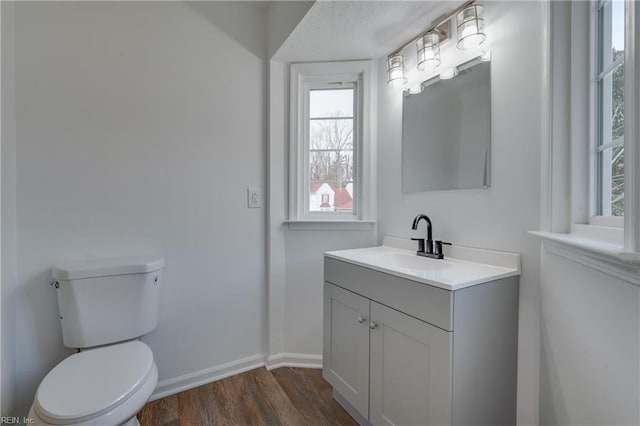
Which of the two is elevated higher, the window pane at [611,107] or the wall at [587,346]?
the window pane at [611,107]

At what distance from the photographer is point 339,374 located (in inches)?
62.2

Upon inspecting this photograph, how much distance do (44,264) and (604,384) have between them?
219cm

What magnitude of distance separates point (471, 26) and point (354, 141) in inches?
35.7

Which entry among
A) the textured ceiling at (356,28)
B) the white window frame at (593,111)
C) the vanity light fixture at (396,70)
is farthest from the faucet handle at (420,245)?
the textured ceiling at (356,28)

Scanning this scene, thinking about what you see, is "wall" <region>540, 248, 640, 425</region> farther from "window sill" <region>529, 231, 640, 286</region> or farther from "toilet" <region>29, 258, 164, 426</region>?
"toilet" <region>29, 258, 164, 426</region>

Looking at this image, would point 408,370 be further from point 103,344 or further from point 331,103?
point 331,103

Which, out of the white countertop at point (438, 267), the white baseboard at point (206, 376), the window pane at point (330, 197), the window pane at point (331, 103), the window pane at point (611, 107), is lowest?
the white baseboard at point (206, 376)

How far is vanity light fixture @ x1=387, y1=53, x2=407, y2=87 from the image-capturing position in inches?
67.9

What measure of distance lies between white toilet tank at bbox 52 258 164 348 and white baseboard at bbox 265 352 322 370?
864mm

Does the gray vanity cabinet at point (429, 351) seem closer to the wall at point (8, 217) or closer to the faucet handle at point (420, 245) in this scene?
the faucet handle at point (420, 245)

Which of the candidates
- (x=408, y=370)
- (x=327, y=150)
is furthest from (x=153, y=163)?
(x=408, y=370)

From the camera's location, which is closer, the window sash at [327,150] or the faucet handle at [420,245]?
the faucet handle at [420,245]

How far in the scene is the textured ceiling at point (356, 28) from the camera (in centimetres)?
144

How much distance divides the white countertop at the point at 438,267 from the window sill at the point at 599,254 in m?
0.20
